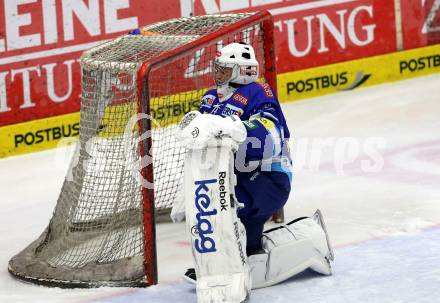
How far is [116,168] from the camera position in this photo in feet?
19.0

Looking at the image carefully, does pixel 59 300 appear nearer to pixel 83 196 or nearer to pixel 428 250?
pixel 83 196

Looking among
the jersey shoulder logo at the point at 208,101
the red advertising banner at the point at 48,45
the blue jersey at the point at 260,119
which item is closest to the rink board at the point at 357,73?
the red advertising banner at the point at 48,45

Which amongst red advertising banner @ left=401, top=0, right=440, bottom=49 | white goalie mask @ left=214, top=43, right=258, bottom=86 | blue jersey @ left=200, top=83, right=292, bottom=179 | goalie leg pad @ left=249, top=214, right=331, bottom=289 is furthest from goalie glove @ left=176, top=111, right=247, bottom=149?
red advertising banner @ left=401, top=0, right=440, bottom=49

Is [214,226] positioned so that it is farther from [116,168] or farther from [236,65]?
[116,168]

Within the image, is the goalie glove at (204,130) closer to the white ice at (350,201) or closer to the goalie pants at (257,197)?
the goalie pants at (257,197)

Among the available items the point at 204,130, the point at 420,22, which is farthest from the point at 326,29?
the point at 204,130

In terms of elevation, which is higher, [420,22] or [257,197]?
[420,22]

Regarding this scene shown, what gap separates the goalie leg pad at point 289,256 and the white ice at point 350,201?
2.5 inches

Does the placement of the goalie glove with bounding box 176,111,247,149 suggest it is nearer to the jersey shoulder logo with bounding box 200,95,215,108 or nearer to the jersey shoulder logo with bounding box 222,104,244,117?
the jersey shoulder logo with bounding box 222,104,244,117

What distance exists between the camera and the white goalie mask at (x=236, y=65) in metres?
5.25

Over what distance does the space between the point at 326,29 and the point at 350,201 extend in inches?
134

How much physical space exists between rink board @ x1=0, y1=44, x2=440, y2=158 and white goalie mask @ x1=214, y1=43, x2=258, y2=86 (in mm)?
3564

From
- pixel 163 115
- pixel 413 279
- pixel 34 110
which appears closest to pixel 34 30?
pixel 34 110

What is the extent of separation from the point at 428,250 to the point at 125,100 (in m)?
1.65
